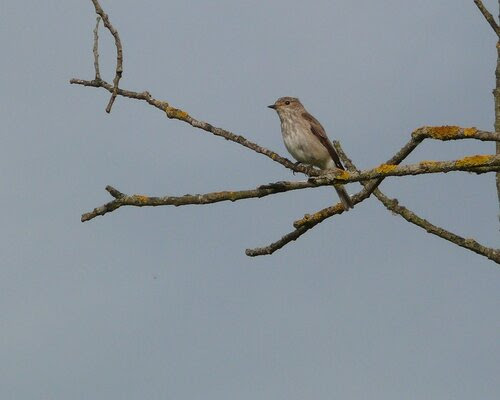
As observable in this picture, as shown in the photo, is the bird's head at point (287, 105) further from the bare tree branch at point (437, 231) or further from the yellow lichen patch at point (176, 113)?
the yellow lichen patch at point (176, 113)

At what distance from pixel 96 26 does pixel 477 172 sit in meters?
3.59

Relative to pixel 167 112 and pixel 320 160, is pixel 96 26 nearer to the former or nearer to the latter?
pixel 167 112

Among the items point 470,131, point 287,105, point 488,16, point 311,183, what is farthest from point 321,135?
point 470,131

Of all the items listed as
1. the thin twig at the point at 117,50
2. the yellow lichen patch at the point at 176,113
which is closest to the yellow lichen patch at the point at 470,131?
the yellow lichen patch at the point at 176,113

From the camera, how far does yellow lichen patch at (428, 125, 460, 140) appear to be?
23.2 feet

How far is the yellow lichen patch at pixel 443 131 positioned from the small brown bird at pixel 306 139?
7107 mm

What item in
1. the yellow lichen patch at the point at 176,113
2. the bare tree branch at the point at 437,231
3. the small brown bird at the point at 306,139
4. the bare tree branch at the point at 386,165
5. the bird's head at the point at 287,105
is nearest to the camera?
the bare tree branch at the point at 386,165

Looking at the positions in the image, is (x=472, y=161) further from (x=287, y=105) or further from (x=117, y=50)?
(x=287, y=105)

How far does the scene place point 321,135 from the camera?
14766 mm

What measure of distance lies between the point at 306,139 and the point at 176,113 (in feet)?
20.6

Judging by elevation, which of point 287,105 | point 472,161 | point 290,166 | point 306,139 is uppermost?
point 287,105

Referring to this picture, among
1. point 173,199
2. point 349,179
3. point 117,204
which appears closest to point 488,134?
point 349,179

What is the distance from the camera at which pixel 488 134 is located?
6.83 meters

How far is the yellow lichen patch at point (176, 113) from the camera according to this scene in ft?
27.2
